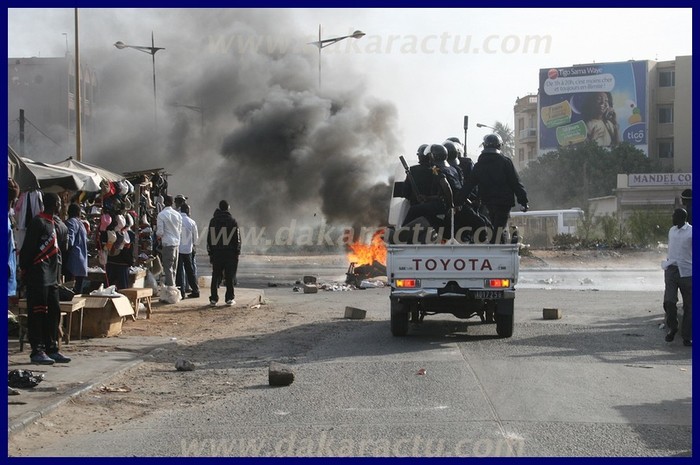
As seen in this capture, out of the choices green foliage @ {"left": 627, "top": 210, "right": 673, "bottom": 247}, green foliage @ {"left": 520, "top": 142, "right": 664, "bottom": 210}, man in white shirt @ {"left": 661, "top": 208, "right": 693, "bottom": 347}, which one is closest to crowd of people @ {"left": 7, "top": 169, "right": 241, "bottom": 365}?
man in white shirt @ {"left": 661, "top": 208, "right": 693, "bottom": 347}

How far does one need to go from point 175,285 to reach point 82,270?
5097mm

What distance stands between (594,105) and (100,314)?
65016 millimetres

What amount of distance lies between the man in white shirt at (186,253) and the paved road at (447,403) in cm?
463

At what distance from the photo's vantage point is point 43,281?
8.66 m

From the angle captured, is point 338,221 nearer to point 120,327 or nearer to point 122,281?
point 122,281

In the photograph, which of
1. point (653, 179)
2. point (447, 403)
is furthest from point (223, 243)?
point (653, 179)

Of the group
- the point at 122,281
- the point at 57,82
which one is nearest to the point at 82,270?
the point at 122,281

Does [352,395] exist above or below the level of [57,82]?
below

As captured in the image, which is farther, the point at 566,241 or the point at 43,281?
the point at 566,241

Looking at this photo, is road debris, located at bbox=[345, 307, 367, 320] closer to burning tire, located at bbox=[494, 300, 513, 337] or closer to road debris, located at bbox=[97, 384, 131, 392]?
burning tire, located at bbox=[494, 300, 513, 337]

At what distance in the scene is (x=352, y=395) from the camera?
7.38 metres

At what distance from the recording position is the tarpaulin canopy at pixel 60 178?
1223 centimetres

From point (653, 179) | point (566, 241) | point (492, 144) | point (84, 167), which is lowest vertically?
point (566, 241)

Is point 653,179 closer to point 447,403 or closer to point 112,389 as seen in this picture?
point 447,403
